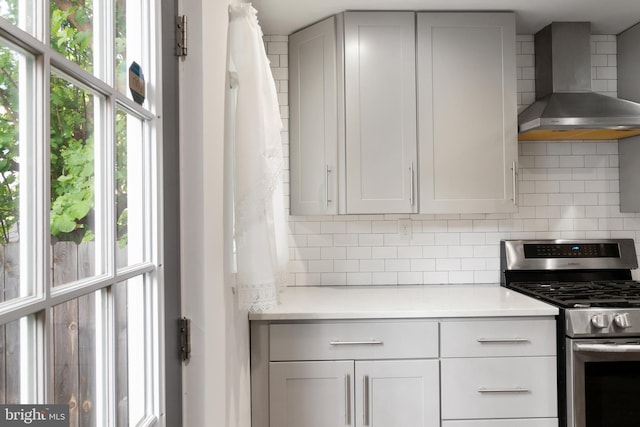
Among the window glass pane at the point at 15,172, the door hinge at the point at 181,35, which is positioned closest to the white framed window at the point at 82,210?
the window glass pane at the point at 15,172

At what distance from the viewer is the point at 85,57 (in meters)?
0.77

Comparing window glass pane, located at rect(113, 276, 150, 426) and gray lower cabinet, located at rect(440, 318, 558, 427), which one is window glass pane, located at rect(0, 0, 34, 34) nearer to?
window glass pane, located at rect(113, 276, 150, 426)

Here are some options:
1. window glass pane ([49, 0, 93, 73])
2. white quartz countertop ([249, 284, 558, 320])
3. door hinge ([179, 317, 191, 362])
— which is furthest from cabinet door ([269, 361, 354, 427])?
window glass pane ([49, 0, 93, 73])

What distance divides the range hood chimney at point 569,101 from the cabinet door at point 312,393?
1.52 metres

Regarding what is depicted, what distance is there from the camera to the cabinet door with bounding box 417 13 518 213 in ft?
8.32

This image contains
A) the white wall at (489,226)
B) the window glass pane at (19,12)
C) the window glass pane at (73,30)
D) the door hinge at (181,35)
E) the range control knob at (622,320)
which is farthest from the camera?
the white wall at (489,226)

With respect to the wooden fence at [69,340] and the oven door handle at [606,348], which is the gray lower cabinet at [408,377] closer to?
the oven door handle at [606,348]

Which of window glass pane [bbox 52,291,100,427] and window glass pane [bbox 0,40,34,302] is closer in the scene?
window glass pane [bbox 0,40,34,302]

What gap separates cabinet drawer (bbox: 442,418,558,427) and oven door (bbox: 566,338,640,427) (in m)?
0.08

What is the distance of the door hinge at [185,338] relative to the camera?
3.89ft

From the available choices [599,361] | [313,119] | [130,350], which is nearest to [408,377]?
[599,361]

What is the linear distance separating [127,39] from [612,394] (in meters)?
2.25

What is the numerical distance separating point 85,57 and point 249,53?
2.98ft

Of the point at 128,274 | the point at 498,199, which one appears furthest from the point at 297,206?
the point at 128,274
